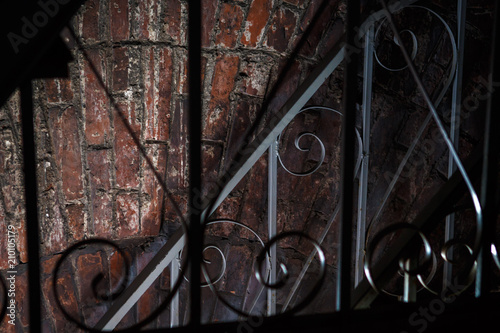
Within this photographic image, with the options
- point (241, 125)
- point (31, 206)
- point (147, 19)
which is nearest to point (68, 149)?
point (147, 19)

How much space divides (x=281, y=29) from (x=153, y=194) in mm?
1069

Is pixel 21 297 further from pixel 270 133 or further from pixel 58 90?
pixel 270 133

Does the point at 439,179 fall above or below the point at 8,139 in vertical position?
below

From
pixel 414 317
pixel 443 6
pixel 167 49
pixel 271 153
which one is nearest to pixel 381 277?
pixel 414 317

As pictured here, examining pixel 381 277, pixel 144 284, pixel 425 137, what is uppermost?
pixel 425 137

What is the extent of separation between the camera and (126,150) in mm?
2256

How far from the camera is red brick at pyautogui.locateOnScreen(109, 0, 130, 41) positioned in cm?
204

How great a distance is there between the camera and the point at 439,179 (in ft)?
6.59

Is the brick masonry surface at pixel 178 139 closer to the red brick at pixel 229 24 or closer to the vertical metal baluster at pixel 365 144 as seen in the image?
the red brick at pixel 229 24

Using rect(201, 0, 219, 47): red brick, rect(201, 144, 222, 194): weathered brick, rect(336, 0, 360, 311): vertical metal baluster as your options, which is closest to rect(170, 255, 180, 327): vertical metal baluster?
rect(201, 144, 222, 194): weathered brick

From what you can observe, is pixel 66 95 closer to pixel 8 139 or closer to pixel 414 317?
pixel 8 139

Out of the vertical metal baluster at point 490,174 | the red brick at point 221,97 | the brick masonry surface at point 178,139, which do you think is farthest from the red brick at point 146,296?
the vertical metal baluster at point 490,174

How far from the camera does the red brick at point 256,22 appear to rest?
7.04ft

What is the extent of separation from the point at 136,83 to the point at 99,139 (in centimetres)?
33
